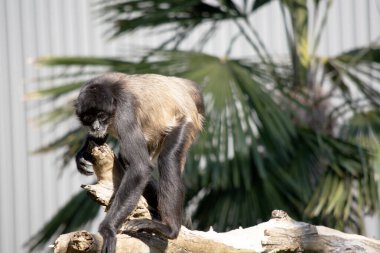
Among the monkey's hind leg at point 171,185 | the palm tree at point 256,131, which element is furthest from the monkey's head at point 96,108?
the palm tree at point 256,131

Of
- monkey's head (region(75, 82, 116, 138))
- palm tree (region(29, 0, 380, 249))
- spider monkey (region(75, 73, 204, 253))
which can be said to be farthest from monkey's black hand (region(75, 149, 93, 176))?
palm tree (region(29, 0, 380, 249))

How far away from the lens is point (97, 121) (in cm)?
510

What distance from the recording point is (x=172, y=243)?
15.0ft

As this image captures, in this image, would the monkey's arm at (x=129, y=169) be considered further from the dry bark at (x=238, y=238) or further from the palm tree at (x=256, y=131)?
the palm tree at (x=256, y=131)

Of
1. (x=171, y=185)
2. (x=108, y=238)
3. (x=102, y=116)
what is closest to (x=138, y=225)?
(x=108, y=238)

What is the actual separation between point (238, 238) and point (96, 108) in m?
1.30

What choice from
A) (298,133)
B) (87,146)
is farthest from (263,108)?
(87,146)

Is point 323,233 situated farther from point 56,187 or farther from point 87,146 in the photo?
point 56,187

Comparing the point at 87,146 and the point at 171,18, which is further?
the point at 171,18

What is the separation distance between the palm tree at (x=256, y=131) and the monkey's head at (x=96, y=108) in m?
1.94

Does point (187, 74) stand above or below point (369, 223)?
above

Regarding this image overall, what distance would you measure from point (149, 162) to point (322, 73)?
3.90 m

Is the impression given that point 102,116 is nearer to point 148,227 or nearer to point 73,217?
point 148,227

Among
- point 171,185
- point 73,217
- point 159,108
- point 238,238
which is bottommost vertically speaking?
point 73,217
